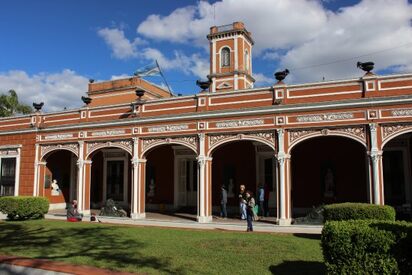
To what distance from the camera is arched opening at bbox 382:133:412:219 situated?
50.6ft

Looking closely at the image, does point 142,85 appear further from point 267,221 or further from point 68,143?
point 267,221

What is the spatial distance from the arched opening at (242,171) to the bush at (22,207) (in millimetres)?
7725

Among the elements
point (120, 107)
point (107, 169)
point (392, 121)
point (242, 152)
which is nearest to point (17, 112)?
point (107, 169)

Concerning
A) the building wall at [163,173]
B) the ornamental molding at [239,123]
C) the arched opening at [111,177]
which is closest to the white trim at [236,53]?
the arched opening at [111,177]

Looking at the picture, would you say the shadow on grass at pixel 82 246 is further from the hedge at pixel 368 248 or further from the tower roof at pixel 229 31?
the tower roof at pixel 229 31

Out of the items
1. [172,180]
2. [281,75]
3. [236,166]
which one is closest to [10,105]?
[172,180]

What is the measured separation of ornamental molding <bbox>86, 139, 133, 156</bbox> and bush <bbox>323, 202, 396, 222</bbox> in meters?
9.82

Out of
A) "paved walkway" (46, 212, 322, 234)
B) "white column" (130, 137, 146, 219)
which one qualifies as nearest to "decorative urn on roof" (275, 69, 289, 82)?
"paved walkway" (46, 212, 322, 234)

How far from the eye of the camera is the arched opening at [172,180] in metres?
20.1

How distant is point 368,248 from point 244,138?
9.97 meters

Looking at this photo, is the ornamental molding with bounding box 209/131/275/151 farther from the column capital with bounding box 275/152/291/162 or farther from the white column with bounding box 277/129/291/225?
the column capital with bounding box 275/152/291/162

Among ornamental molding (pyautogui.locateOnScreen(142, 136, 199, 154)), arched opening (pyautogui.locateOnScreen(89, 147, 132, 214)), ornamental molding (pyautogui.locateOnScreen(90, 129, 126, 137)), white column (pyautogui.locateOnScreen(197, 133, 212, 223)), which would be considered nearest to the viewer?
white column (pyautogui.locateOnScreen(197, 133, 212, 223))

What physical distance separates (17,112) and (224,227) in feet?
96.9

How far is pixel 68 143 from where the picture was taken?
20.0 metres
